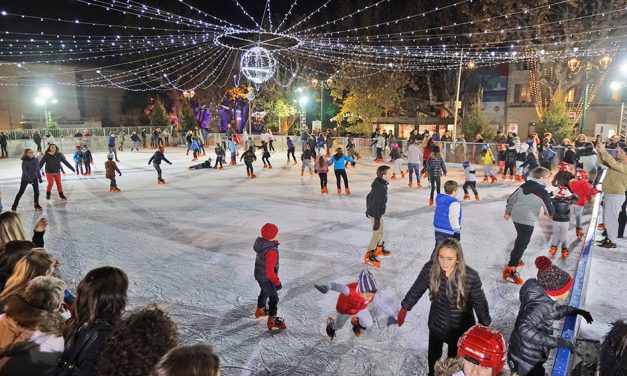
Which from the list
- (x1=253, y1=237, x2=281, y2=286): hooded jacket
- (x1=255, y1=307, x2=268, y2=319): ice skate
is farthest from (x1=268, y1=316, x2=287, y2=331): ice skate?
(x1=253, y1=237, x2=281, y2=286): hooded jacket

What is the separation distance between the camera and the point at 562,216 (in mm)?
6363

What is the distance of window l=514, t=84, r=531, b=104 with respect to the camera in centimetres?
2994

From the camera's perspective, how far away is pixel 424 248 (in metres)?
7.27

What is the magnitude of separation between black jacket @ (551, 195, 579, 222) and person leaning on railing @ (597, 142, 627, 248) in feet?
2.77

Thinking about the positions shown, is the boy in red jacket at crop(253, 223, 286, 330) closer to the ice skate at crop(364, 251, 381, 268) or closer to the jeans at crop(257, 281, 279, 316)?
the jeans at crop(257, 281, 279, 316)

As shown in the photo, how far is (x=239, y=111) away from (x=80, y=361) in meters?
42.1

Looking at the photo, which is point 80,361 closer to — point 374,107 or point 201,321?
point 201,321

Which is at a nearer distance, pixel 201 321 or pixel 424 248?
pixel 201 321

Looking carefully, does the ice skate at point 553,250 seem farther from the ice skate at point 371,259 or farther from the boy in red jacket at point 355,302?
the boy in red jacket at point 355,302

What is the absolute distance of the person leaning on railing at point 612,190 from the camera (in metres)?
6.53

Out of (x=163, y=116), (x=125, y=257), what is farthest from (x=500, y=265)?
(x=163, y=116)

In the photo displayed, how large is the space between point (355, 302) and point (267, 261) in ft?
3.16

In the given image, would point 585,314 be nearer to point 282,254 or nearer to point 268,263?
point 268,263

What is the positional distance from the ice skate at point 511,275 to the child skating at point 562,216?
1132mm
